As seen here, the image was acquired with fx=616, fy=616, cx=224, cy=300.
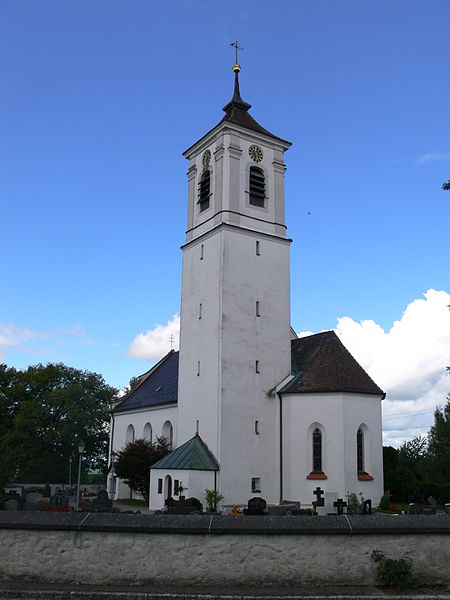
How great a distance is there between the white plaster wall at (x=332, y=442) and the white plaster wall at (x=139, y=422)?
8.91 m

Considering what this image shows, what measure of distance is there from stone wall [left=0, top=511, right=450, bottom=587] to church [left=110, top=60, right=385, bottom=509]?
17855 millimetres

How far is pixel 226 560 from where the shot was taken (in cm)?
970

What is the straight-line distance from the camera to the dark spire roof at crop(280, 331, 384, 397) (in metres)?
29.0

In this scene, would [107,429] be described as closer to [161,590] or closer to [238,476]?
[238,476]

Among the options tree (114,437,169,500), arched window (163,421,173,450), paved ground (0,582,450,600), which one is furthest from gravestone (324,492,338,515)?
paved ground (0,582,450,600)

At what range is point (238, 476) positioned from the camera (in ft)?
94.4

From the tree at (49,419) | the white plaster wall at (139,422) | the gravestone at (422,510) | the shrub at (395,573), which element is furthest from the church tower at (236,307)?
the tree at (49,419)

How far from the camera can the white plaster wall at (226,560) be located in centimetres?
970

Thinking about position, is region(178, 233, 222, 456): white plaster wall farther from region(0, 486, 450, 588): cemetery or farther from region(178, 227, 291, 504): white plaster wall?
region(0, 486, 450, 588): cemetery

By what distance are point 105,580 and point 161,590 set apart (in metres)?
1.01

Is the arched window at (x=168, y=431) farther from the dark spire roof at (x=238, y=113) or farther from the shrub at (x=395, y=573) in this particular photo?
the shrub at (x=395, y=573)

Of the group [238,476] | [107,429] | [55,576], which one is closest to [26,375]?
[107,429]

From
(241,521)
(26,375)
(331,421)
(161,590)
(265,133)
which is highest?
(265,133)

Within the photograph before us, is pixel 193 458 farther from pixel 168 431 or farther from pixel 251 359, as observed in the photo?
pixel 168 431
